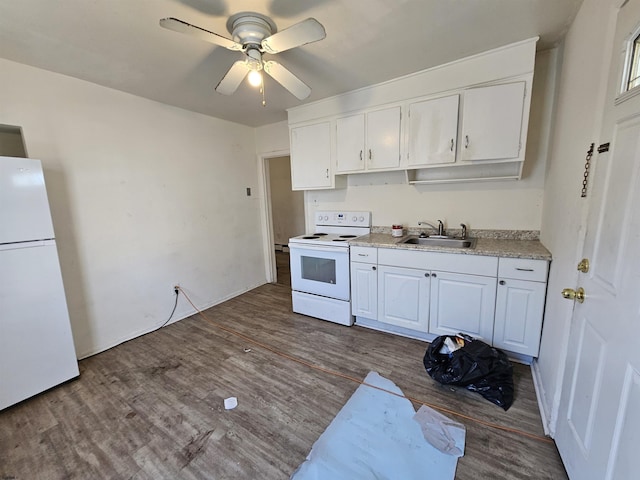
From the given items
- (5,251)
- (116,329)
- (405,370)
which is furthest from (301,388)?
(5,251)

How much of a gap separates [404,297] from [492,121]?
63.8 inches

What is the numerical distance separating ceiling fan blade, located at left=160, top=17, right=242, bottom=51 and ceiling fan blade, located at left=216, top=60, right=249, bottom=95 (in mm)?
101

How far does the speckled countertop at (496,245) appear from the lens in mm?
1939

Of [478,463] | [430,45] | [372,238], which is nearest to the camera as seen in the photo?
[478,463]

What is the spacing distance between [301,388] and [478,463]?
1.12 meters

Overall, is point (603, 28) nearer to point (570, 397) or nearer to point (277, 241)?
point (570, 397)

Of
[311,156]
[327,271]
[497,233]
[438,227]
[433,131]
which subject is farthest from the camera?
[311,156]

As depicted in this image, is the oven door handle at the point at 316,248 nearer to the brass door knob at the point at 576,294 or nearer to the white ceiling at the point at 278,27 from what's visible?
the white ceiling at the point at 278,27

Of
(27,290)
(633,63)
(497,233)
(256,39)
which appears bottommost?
(27,290)

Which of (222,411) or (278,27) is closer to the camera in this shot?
(278,27)

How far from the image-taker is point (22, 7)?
139 cm

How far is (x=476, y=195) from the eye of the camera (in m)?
2.51

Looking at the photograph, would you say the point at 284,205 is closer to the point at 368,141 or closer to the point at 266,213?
the point at 266,213

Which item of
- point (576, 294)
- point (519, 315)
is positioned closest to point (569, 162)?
point (576, 294)
